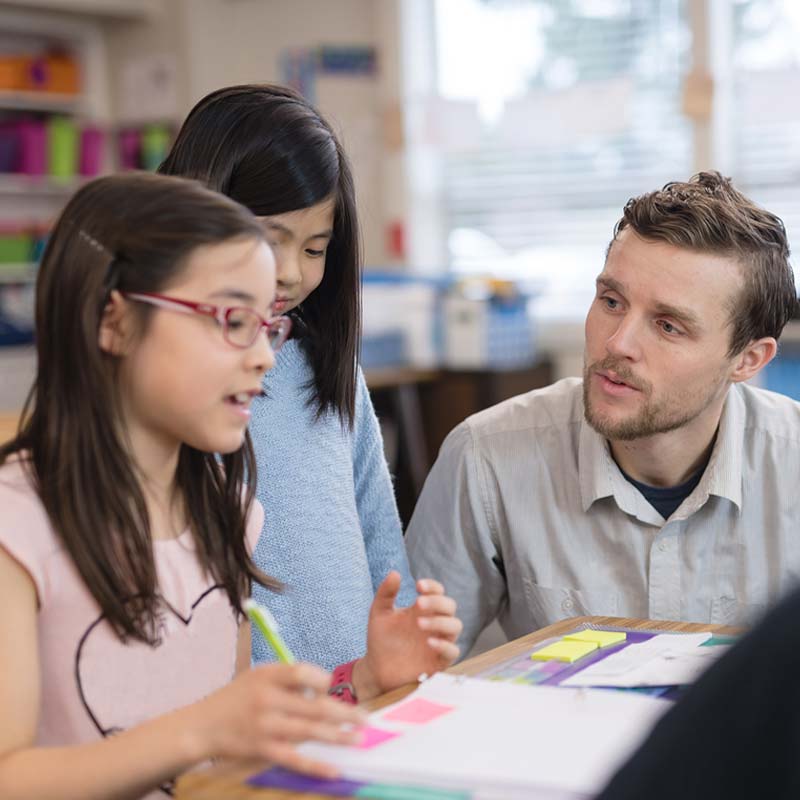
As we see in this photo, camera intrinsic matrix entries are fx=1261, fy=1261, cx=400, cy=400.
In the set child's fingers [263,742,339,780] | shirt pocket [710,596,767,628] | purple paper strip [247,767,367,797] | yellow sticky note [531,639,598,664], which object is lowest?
shirt pocket [710,596,767,628]

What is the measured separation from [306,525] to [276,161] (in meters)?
0.47

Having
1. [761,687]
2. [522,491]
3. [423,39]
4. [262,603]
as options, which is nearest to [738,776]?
[761,687]

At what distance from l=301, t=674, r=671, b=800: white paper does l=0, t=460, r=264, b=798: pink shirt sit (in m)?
0.25

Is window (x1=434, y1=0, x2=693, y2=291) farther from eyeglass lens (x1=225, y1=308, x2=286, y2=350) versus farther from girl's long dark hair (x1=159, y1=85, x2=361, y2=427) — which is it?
eyeglass lens (x1=225, y1=308, x2=286, y2=350)

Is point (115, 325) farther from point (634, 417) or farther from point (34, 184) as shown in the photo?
point (34, 184)

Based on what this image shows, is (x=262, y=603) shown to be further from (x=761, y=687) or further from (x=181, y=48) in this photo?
(x=181, y=48)

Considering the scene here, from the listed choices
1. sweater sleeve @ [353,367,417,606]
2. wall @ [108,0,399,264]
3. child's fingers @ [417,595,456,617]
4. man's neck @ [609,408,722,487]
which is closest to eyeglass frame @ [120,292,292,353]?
child's fingers @ [417,595,456,617]

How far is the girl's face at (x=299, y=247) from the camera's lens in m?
1.49

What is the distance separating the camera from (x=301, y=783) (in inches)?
33.5

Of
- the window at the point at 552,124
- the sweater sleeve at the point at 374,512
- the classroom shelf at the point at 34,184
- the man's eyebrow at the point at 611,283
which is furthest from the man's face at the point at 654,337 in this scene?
the classroom shelf at the point at 34,184

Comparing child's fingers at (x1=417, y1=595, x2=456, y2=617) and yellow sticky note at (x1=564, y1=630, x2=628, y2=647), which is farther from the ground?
child's fingers at (x1=417, y1=595, x2=456, y2=617)

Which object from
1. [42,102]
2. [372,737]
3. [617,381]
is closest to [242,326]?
[372,737]

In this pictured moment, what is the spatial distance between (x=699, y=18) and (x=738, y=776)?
14.1ft

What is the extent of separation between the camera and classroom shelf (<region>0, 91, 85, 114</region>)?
5.25m
